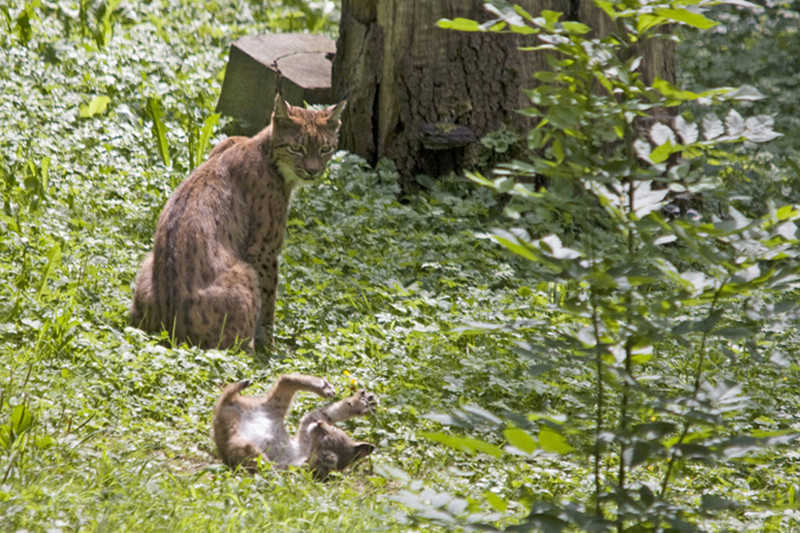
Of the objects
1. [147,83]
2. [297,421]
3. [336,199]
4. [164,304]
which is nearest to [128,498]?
[297,421]

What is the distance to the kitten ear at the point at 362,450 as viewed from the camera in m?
4.23

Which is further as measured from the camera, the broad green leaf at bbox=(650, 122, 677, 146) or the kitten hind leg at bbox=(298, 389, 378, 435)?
the kitten hind leg at bbox=(298, 389, 378, 435)

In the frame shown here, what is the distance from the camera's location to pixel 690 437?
8.32 ft

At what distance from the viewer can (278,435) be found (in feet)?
14.0

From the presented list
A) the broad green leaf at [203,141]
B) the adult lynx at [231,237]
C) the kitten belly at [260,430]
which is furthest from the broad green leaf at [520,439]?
the broad green leaf at [203,141]

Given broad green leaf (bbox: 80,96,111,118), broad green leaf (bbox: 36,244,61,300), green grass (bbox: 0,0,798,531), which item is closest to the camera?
green grass (bbox: 0,0,798,531)

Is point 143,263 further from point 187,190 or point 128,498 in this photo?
point 128,498

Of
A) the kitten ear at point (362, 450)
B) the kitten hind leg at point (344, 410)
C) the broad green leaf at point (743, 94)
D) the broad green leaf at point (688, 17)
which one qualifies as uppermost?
the broad green leaf at point (688, 17)

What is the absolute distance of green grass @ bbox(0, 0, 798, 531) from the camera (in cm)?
353

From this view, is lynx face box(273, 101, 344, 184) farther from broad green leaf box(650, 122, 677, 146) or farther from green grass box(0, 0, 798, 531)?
broad green leaf box(650, 122, 677, 146)

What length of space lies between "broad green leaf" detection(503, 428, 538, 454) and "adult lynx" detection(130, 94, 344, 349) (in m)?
3.21

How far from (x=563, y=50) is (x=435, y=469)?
2.32 m

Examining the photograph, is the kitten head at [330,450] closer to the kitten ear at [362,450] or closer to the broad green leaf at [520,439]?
the kitten ear at [362,450]

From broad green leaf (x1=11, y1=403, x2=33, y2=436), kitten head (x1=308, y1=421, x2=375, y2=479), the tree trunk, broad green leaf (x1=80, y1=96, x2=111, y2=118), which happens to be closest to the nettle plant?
kitten head (x1=308, y1=421, x2=375, y2=479)
